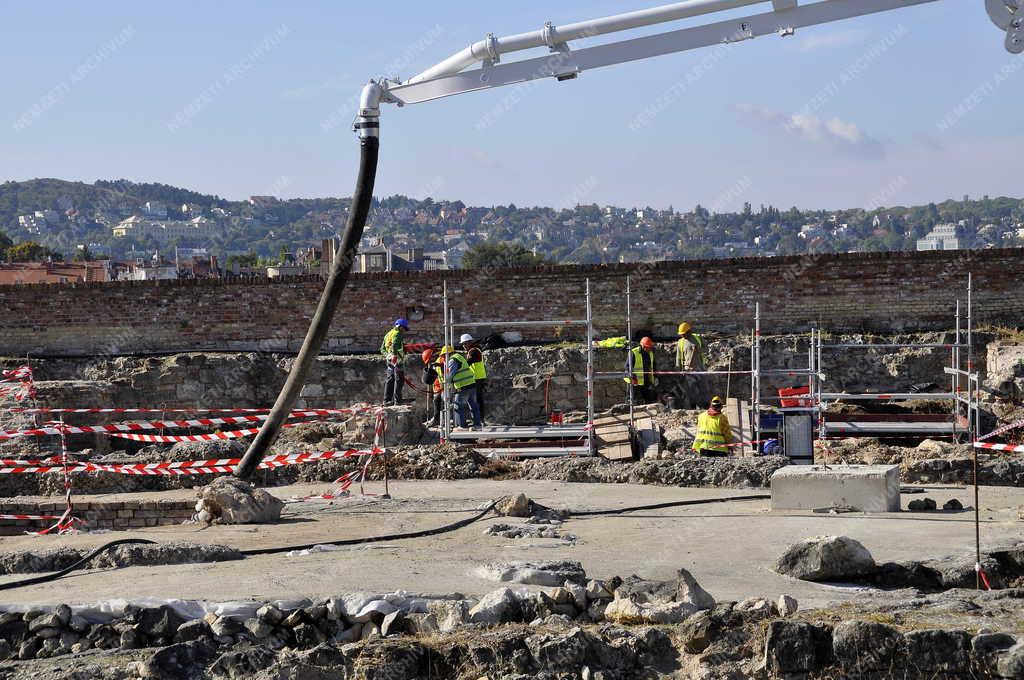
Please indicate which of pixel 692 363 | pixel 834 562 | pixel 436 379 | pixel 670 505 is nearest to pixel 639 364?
pixel 692 363

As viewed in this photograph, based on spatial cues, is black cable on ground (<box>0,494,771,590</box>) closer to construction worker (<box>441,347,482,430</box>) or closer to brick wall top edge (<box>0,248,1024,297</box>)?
construction worker (<box>441,347,482,430</box>)

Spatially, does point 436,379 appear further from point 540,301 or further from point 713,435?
point 713,435

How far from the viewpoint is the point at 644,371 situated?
17.7 metres

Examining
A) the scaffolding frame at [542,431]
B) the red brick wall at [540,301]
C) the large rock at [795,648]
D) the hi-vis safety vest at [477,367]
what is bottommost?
the large rock at [795,648]

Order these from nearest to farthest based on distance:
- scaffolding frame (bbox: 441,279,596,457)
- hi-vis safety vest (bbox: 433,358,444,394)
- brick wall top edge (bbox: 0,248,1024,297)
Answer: scaffolding frame (bbox: 441,279,596,457), hi-vis safety vest (bbox: 433,358,444,394), brick wall top edge (bbox: 0,248,1024,297)

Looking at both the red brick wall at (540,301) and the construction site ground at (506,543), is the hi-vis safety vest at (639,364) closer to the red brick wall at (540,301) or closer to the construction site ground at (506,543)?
the red brick wall at (540,301)

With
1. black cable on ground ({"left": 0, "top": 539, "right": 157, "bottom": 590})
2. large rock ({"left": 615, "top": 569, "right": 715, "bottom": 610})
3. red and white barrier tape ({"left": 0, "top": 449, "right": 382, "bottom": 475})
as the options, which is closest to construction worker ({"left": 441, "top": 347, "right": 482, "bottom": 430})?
red and white barrier tape ({"left": 0, "top": 449, "right": 382, "bottom": 475})

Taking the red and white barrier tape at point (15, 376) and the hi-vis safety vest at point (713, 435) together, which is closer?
the hi-vis safety vest at point (713, 435)

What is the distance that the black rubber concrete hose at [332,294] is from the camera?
36.4ft

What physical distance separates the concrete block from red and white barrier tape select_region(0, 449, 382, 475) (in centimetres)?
477

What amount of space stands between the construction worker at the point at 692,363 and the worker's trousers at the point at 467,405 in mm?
4376

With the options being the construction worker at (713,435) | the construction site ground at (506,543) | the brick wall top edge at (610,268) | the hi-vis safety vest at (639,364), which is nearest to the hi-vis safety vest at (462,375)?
the construction site ground at (506,543)

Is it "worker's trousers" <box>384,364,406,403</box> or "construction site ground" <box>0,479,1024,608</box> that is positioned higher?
"worker's trousers" <box>384,364,406,403</box>

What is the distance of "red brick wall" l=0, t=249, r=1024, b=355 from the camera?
63.9 feet
